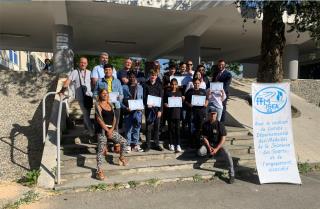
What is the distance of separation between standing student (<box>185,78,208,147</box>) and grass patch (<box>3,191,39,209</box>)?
340 centimetres

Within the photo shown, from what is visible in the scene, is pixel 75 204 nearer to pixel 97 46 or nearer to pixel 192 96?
pixel 192 96

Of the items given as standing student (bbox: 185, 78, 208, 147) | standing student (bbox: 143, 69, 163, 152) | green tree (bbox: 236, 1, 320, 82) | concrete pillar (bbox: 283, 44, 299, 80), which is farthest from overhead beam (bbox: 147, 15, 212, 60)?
standing student (bbox: 143, 69, 163, 152)

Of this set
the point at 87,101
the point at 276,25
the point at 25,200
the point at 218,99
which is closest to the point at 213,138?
the point at 218,99

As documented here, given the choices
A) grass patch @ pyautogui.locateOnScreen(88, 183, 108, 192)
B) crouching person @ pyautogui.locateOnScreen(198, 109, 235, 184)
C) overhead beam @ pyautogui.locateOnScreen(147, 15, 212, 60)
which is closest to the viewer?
grass patch @ pyautogui.locateOnScreen(88, 183, 108, 192)

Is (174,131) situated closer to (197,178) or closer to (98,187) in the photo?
(197,178)

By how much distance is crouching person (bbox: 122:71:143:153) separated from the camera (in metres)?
7.33

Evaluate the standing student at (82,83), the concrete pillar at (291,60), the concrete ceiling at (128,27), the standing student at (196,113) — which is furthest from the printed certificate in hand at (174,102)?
the concrete pillar at (291,60)

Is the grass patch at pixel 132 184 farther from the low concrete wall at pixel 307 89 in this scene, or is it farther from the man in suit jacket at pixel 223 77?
the low concrete wall at pixel 307 89

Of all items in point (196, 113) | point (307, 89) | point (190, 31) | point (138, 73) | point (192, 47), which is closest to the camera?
point (196, 113)

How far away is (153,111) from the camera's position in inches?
295

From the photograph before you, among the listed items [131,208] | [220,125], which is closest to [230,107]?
[220,125]

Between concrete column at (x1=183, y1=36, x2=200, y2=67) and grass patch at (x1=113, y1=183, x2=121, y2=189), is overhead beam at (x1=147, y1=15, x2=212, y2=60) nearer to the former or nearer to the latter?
concrete column at (x1=183, y1=36, x2=200, y2=67)

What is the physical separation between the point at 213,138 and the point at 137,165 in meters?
1.51

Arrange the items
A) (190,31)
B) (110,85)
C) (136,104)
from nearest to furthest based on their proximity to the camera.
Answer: (110,85)
(136,104)
(190,31)
